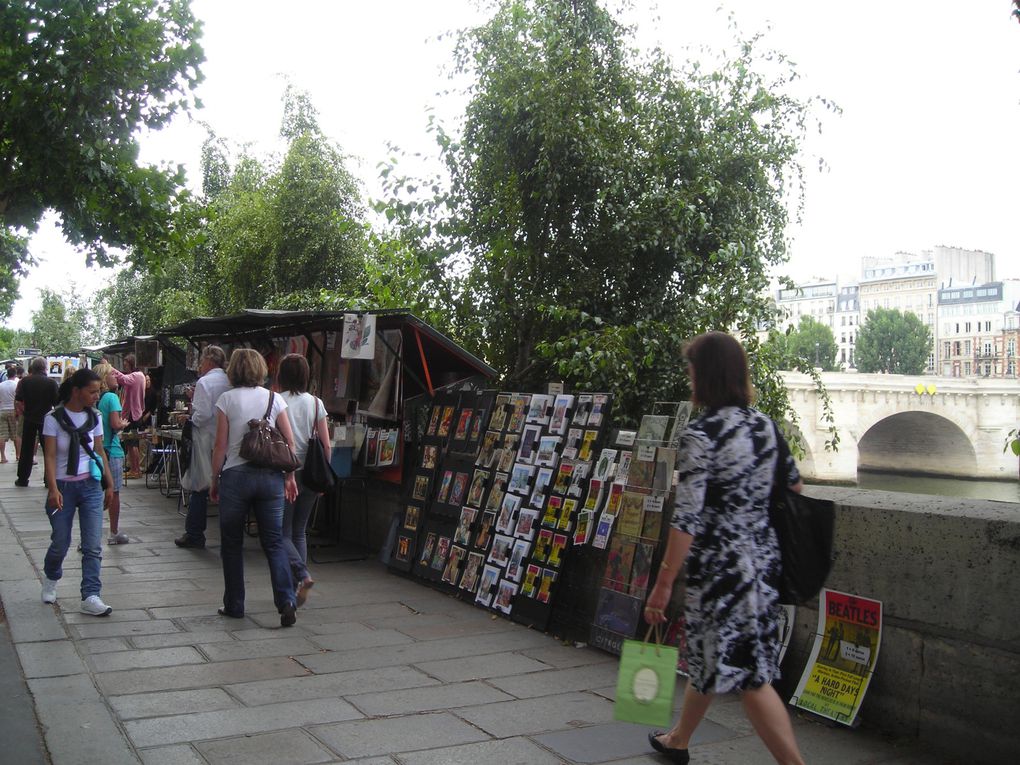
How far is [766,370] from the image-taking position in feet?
37.2

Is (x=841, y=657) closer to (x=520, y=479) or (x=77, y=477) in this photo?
(x=520, y=479)

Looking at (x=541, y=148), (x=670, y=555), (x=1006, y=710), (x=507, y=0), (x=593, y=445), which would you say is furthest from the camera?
(x=507, y=0)

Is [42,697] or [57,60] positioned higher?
[57,60]

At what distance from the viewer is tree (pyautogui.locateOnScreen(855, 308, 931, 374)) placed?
3516 inches

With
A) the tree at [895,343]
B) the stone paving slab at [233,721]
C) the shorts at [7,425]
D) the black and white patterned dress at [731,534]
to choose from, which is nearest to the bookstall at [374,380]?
the stone paving slab at [233,721]

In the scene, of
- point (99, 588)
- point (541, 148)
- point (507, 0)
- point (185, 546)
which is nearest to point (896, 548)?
point (99, 588)

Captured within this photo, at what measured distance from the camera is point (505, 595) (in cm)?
640

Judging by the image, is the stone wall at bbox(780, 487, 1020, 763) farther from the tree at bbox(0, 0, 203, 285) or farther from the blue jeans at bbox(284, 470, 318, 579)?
the tree at bbox(0, 0, 203, 285)

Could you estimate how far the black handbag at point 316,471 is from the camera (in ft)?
21.2

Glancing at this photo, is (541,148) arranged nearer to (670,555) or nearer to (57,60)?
(57,60)

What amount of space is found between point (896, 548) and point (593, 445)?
2169 mm

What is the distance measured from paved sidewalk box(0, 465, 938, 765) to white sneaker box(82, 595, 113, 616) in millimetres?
104

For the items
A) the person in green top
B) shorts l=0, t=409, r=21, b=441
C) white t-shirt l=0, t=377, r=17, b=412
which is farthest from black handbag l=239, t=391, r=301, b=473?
shorts l=0, t=409, r=21, b=441

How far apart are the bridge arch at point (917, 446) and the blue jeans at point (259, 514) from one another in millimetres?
45995
